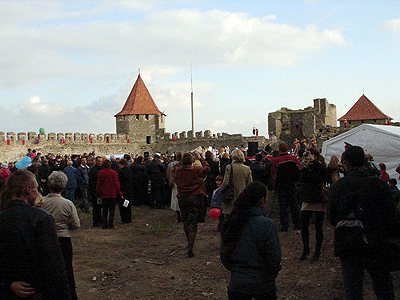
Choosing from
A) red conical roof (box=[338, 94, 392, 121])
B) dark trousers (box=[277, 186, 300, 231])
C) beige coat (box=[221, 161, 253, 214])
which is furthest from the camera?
red conical roof (box=[338, 94, 392, 121])

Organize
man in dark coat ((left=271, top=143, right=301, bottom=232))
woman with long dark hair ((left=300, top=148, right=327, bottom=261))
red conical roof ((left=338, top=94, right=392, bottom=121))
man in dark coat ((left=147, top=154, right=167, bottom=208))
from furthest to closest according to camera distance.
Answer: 1. red conical roof ((left=338, top=94, right=392, bottom=121))
2. man in dark coat ((left=147, top=154, right=167, bottom=208))
3. man in dark coat ((left=271, top=143, right=301, bottom=232))
4. woman with long dark hair ((left=300, top=148, right=327, bottom=261))

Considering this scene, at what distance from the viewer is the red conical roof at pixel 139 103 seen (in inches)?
1531

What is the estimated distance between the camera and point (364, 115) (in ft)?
124

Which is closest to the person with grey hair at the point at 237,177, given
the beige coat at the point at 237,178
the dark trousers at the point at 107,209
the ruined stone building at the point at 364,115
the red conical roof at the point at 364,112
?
the beige coat at the point at 237,178

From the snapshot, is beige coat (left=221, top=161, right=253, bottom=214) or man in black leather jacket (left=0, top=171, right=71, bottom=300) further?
beige coat (left=221, top=161, right=253, bottom=214)

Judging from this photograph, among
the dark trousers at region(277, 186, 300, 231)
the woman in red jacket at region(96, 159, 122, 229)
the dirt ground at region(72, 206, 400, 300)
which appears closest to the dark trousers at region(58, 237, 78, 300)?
the dirt ground at region(72, 206, 400, 300)

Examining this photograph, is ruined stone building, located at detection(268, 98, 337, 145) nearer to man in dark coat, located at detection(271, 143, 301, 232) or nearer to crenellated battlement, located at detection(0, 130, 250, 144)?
crenellated battlement, located at detection(0, 130, 250, 144)

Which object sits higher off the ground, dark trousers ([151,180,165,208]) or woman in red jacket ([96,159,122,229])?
woman in red jacket ([96,159,122,229])

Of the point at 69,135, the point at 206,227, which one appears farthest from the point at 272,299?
the point at 69,135

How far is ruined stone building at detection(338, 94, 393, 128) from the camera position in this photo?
36.5 m

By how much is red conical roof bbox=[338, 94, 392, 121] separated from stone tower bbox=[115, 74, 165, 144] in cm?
2160

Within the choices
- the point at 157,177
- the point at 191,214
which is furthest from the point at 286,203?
the point at 157,177

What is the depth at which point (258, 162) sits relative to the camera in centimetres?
828

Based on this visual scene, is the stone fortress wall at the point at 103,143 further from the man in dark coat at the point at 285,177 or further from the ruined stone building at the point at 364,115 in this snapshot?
the man in dark coat at the point at 285,177
